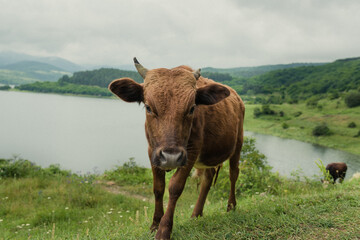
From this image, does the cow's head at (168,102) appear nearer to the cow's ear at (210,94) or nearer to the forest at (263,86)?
the cow's ear at (210,94)

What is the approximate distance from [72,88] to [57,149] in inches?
2843

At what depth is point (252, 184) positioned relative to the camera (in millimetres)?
9758

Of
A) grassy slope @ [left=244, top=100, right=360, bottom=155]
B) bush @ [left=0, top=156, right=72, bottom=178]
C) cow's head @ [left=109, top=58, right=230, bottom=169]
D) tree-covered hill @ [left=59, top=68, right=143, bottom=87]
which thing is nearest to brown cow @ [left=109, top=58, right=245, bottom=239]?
cow's head @ [left=109, top=58, right=230, bottom=169]

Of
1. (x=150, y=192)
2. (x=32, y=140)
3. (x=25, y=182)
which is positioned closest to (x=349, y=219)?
(x=150, y=192)

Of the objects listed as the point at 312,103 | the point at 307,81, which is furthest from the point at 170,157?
the point at 307,81

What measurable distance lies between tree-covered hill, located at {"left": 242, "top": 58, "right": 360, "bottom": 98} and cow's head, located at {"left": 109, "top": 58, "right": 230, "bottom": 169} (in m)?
85.6

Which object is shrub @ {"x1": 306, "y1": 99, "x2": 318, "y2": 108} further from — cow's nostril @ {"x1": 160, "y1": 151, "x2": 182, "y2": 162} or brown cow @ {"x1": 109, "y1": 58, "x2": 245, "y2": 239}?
cow's nostril @ {"x1": 160, "y1": 151, "x2": 182, "y2": 162}

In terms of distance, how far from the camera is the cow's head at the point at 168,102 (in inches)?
112

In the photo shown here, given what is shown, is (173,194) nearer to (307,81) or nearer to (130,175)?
(130,175)

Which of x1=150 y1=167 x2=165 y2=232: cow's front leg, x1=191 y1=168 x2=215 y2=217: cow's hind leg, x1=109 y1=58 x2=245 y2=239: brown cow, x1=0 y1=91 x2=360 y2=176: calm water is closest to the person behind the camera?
x1=109 y1=58 x2=245 y2=239: brown cow

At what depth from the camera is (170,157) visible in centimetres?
276

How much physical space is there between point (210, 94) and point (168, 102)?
797 mm

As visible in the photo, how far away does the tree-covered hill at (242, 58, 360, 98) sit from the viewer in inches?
3991

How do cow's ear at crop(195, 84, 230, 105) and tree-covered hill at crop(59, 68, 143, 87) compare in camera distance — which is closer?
cow's ear at crop(195, 84, 230, 105)
